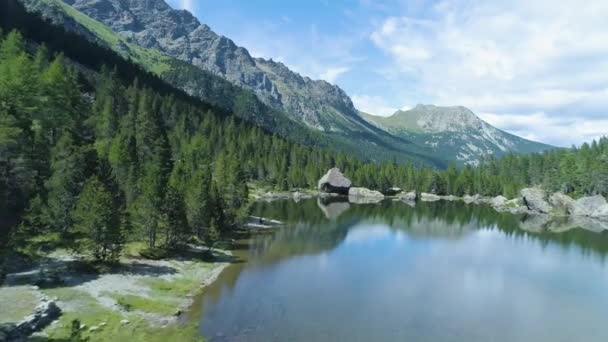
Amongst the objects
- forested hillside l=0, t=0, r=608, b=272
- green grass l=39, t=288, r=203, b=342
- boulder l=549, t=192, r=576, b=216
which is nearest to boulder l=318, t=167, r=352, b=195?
forested hillside l=0, t=0, r=608, b=272

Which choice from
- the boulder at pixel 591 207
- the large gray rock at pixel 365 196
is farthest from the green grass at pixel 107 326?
the boulder at pixel 591 207

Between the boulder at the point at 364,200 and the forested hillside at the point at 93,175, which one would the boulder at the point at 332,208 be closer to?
the boulder at the point at 364,200

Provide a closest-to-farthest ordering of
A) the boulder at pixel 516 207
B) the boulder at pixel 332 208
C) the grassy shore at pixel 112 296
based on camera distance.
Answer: the grassy shore at pixel 112 296
the boulder at pixel 332 208
the boulder at pixel 516 207

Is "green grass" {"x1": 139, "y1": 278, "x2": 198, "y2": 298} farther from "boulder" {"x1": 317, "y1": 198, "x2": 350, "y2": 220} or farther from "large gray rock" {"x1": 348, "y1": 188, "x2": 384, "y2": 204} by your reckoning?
"large gray rock" {"x1": 348, "y1": 188, "x2": 384, "y2": 204}

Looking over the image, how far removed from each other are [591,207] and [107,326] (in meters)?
173

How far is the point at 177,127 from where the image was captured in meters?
164

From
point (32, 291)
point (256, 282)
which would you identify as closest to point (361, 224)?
point (256, 282)

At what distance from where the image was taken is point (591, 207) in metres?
161

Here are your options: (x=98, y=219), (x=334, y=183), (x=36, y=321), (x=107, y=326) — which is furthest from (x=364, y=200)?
(x=36, y=321)

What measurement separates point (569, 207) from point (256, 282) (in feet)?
497

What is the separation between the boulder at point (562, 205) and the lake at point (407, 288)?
58307 millimetres

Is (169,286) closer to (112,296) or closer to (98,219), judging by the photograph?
(112,296)

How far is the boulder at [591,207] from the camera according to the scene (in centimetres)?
15762

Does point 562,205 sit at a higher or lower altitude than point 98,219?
higher
